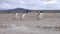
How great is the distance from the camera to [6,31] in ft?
2.57

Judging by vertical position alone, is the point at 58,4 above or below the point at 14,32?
above

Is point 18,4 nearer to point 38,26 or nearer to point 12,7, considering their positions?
point 12,7

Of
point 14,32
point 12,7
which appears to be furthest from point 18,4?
point 14,32

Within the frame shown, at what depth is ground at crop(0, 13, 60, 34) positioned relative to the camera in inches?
30.6

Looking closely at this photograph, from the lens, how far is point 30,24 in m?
0.79

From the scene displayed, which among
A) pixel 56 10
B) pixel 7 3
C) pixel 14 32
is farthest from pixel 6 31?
pixel 56 10

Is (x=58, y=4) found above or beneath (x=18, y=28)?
above

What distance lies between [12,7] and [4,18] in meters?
0.07

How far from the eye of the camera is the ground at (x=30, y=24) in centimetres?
78

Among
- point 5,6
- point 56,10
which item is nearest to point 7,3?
point 5,6

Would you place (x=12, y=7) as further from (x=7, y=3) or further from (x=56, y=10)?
(x=56, y=10)

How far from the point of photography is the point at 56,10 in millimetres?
790

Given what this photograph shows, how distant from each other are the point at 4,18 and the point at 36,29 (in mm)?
166

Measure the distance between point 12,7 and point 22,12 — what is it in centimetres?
6
